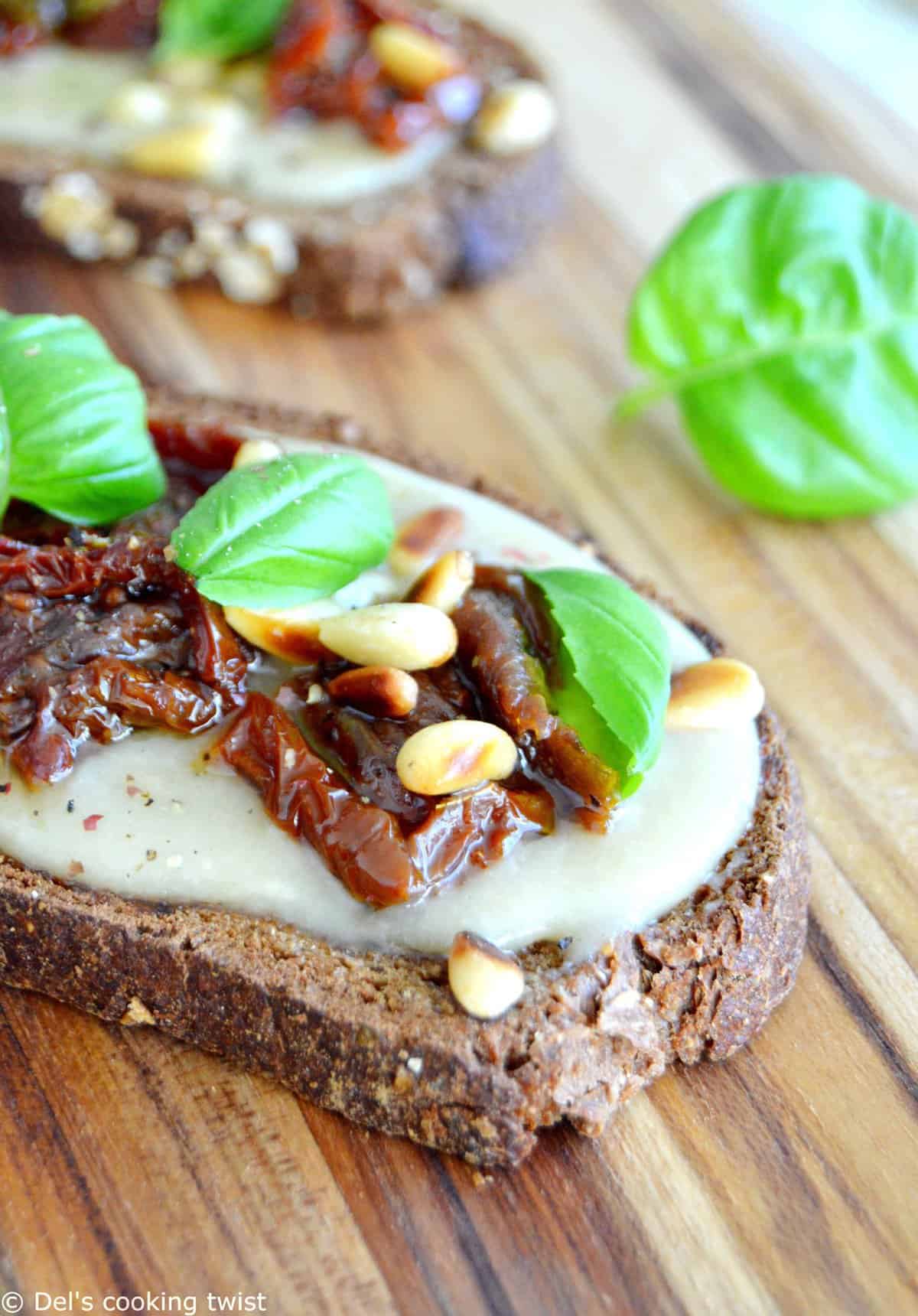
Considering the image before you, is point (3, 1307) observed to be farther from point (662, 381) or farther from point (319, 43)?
point (319, 43)

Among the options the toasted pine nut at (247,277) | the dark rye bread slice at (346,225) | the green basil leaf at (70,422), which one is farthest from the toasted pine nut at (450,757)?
the toasted pine nut at (247,277)

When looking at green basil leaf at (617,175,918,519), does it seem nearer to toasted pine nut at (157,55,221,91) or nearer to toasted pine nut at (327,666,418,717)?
toasted pine nut at (327,666,418,717)

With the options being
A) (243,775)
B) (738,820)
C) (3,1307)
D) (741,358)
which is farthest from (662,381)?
(3,1307)

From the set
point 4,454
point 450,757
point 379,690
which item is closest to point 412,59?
point 4,454

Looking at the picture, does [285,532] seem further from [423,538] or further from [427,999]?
[427,999]

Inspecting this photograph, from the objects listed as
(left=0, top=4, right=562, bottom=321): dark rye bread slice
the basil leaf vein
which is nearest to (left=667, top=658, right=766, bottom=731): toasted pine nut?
the basil leaf vein

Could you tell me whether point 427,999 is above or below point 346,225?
below
